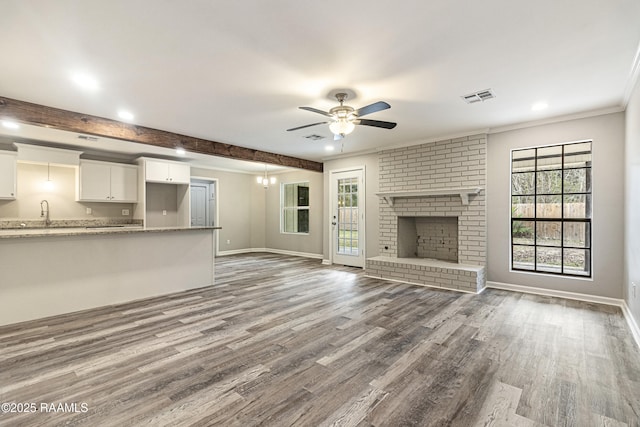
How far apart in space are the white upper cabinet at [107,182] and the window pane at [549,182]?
759 centimetres

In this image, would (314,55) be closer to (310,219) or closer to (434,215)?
(434,215)

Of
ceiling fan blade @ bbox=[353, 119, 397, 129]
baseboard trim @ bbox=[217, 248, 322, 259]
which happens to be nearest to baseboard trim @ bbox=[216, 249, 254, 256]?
baseboard trim @ bbox=[217, 248, 322, 259]

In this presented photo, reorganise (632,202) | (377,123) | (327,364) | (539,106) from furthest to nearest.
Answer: (539,106) < (377,123) < (632,202) < (327,364)

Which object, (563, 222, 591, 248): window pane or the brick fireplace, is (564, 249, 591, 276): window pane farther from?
the brick fireplace

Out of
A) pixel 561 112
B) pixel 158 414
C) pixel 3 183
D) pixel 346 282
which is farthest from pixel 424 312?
pixel 3 183

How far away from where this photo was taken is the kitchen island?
332cm

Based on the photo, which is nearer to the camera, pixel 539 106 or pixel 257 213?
pixel 539 106

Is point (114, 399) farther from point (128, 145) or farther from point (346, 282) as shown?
point (128, 145)

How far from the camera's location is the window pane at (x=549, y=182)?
4.40 m

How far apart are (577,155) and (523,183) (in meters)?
0.74

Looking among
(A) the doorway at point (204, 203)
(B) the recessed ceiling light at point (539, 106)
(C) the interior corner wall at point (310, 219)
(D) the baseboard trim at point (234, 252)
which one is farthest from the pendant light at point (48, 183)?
(B) the recessed ceiling light at point (539, 106)

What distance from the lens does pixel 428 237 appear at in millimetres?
5941

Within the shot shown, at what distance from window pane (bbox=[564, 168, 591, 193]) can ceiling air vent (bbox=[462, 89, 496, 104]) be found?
201cm

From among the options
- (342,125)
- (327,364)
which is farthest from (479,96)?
(327,364)
